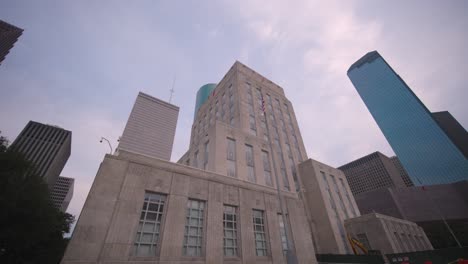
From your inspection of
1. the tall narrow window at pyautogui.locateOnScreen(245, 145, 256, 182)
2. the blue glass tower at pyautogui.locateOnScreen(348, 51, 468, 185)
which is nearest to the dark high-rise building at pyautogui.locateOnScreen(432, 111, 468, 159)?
the blue glass tower at pyautogui.locateOnScreen(348, 51, 468, 185)

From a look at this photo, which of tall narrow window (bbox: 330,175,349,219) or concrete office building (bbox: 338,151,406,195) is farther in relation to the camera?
concrete office building (bbox: 338,151,406,195)

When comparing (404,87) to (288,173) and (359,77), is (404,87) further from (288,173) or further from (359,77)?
(288,173)

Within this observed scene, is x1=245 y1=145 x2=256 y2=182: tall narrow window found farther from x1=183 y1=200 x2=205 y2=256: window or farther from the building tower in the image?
x1=183 y1=200 x2=205 y2=256: window

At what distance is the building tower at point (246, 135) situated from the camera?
30922 millimetres

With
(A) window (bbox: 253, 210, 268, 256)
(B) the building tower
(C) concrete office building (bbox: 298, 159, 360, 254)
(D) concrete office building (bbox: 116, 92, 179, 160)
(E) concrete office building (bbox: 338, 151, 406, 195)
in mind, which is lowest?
(A) window (bbox: 253, 210, 268, 256)

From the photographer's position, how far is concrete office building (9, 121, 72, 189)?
11673cm

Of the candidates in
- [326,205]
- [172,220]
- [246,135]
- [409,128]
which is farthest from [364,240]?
[409,128]

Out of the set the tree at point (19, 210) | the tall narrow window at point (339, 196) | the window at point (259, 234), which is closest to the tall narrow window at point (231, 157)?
the window at point (259, 234)

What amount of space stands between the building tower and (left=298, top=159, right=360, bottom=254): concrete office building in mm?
3220

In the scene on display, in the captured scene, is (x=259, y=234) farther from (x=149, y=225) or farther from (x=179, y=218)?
(x=149, y=225)

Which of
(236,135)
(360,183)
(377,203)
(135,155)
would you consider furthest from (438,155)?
(135,155)

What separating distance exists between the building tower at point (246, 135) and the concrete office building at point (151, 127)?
387ft

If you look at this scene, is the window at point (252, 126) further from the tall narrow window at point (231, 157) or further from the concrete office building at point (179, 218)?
the concrete office building at point (179, 218)

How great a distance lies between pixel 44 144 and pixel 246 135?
511 ft
